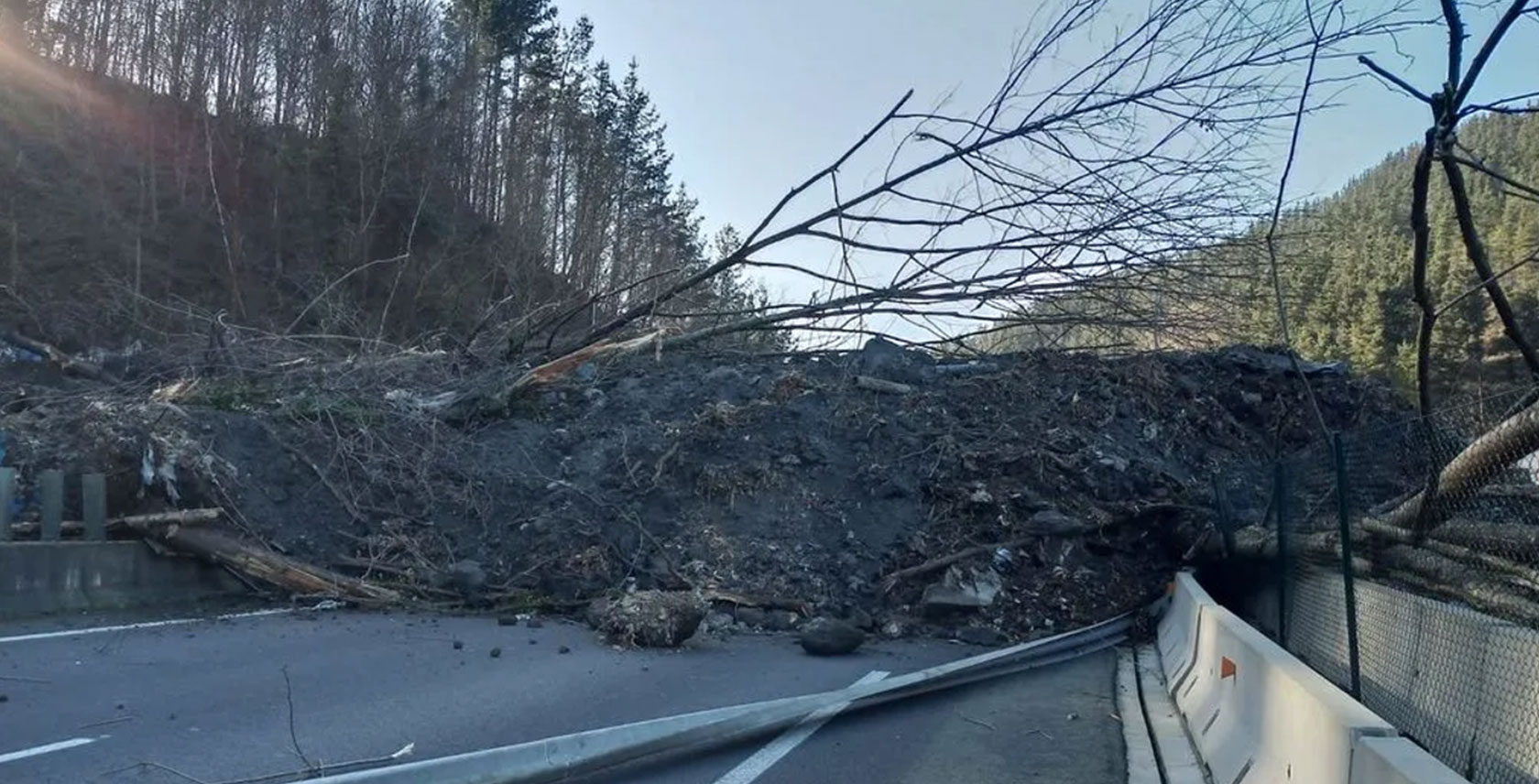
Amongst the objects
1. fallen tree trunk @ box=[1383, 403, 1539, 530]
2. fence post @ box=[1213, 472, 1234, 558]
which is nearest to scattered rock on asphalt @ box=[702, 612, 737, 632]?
fence post @ box=[1213, 472, 1234, 558]

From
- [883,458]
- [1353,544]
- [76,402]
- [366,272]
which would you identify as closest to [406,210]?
[366,272]

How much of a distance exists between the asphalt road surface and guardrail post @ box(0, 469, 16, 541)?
48.1 inches

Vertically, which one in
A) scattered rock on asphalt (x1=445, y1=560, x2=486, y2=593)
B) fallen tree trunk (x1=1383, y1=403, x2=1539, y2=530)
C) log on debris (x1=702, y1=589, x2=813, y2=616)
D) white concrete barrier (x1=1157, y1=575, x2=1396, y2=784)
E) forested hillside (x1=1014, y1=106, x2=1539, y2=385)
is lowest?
log on debris (x1=702, y1=589, x2=813, y2=616)

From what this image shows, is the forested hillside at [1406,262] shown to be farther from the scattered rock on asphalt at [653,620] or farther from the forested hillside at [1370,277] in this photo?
the scattered rock on asphalt at [653,620]

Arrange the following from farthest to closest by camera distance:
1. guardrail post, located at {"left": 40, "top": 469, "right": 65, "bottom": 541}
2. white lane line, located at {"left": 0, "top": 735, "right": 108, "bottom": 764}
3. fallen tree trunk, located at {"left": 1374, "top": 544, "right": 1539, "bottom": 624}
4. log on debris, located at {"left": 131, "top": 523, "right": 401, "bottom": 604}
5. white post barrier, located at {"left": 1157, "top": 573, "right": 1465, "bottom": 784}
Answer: log on debris, located at {"left": 131, "top": 523, "right": 401, "bottom": 604}, guardrail post, located at {"left": 40, "top": 469, "right": 65, "bottom": 541}, white lane line, located at {"left": 0, "top": 735, "right": 108, "bottom": 764}, fallen tree trunk, located at {"left": 1374, "top": 544, "right": 1539, "bottom": 624}, white post barrier, located at {"left": 1157, "top": 573, "right": 1465, "bottom": 784}

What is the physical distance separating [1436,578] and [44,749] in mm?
6747

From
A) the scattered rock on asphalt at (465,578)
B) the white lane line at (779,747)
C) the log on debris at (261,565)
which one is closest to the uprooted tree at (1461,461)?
the white lane line at (779,747)

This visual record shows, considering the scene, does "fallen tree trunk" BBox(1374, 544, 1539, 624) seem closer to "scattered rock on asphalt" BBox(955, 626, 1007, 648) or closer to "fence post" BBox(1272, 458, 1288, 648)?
"fence post" BBox(1272, 458, 1288, 648)

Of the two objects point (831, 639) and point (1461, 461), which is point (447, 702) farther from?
point (1461, 461)

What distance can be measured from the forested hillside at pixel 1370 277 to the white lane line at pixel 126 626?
8.10m

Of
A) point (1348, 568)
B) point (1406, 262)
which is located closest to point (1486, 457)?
point (1348, 568)

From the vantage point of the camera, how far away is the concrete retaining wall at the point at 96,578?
9.81 meters

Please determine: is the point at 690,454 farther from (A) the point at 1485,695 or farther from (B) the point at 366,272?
(B) the point at 366,272

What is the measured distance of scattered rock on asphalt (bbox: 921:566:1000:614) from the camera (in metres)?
11.5
